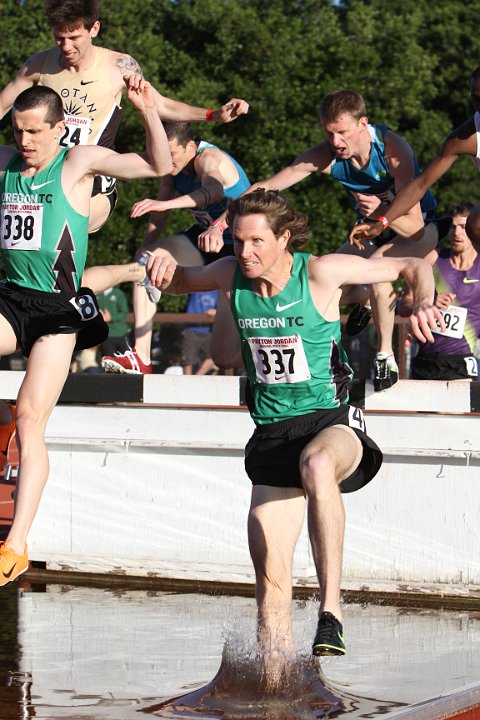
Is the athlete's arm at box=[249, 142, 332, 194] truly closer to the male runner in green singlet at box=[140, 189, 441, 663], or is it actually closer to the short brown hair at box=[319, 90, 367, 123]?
the short brown hair at box=[319, 90, 367, 123]

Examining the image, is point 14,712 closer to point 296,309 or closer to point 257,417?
point 257,417

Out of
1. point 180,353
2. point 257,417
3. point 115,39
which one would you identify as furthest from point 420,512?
point 115,39

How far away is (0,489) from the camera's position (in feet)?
40.1

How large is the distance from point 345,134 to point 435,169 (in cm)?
70

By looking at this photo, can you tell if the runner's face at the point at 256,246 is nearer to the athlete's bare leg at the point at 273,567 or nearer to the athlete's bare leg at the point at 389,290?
the athlete's bare leg at the point at 273,567

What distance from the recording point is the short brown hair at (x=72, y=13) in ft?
24.2

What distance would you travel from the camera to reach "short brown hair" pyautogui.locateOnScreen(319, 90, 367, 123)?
8148 mm

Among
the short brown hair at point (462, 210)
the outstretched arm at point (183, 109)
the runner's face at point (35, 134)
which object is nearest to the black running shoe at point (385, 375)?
the short brown hair at point (462, 210)

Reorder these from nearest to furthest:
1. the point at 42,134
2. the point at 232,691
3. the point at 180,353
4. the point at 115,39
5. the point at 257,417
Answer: the point at 232,691 < the point at 257,417 < the point at 42,134 < the point at 180,353 < the point at 115,39

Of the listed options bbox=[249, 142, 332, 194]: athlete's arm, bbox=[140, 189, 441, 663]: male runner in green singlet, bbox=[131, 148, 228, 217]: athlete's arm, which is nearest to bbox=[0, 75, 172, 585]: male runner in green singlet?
bbox=[140, 189, 441, 663]: male runner in green singlet

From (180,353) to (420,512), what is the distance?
6.91m

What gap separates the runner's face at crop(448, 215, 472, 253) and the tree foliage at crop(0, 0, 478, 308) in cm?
1300

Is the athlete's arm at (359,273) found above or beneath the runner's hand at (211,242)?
beneath

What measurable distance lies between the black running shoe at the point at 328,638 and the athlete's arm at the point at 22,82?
416 centimetres
